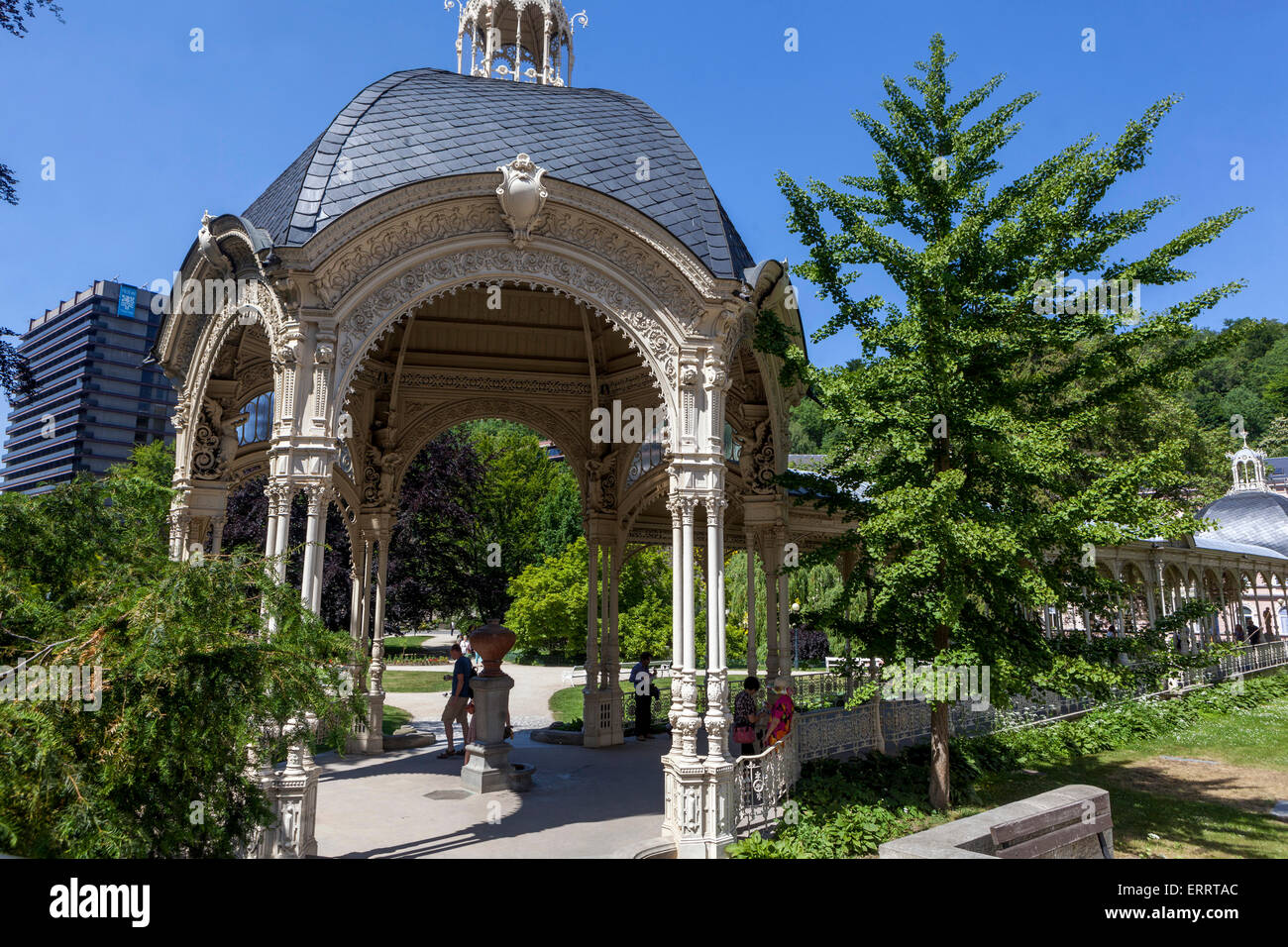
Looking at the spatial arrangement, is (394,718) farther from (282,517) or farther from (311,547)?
(311,547)

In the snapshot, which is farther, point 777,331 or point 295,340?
point 777,331

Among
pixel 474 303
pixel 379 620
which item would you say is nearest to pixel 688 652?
pixel 379 620

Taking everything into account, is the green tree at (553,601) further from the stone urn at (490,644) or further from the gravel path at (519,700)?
the stone urn at (490,644)

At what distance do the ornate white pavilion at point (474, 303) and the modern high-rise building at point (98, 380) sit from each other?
90885mm

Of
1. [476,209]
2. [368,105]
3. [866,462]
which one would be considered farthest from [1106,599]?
[368,105]

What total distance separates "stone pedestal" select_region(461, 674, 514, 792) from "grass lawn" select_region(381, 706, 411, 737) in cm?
762

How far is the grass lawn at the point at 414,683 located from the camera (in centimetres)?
2867

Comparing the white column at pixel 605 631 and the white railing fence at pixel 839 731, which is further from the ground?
the white column at pixel 605 631

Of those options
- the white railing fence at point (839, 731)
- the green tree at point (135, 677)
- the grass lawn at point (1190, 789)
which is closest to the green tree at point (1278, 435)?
the white railing fence at point (839, 731)

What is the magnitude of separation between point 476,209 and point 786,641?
7.44 metres

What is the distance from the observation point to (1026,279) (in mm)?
9578

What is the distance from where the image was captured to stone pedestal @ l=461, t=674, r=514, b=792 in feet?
34.8

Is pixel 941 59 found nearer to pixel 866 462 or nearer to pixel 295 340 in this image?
pixel 866 462

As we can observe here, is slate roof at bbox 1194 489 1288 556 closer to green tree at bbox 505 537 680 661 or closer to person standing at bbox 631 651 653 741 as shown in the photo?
green tree at bbox 505 537 680 661
